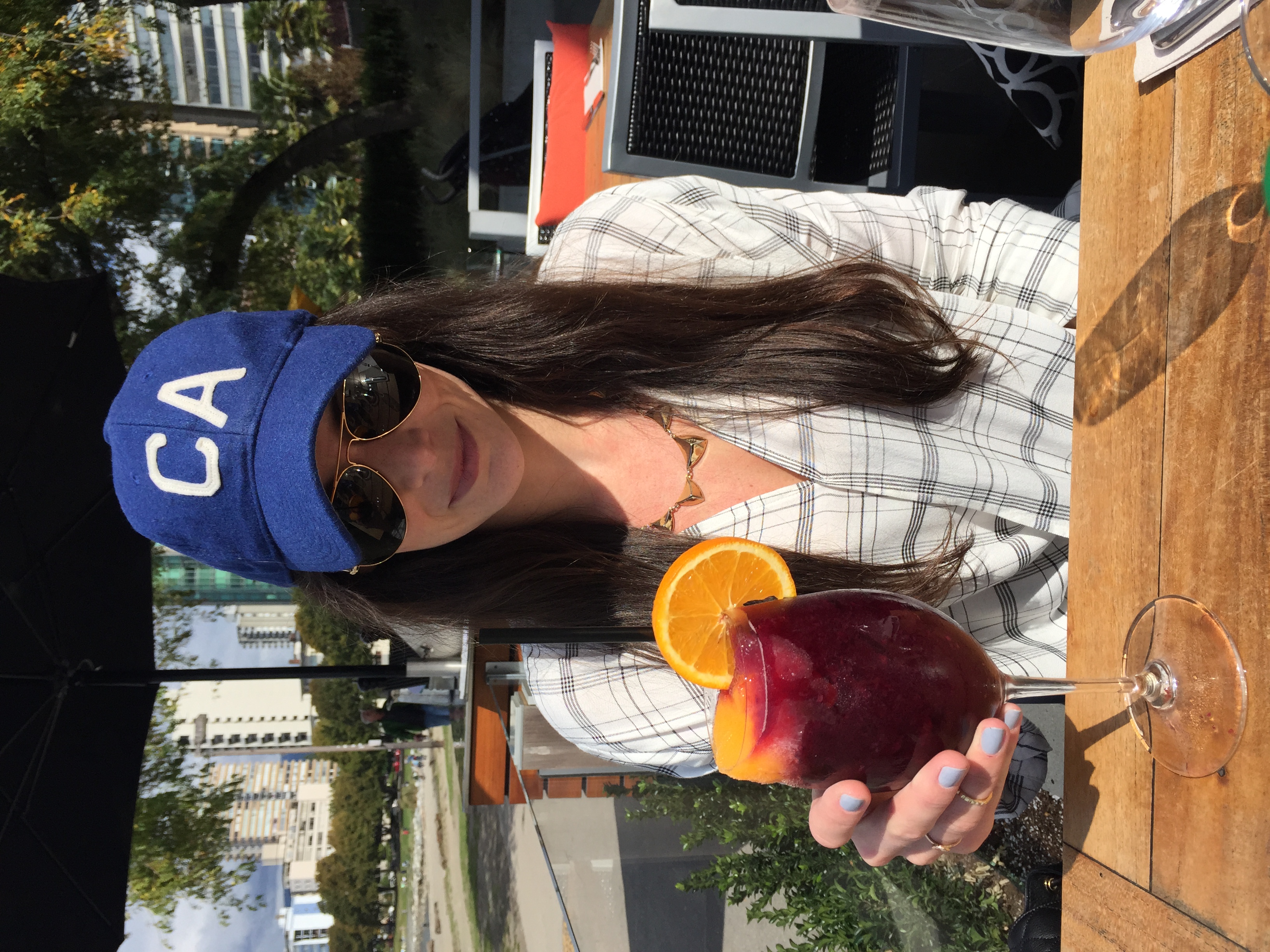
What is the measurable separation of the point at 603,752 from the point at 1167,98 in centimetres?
154

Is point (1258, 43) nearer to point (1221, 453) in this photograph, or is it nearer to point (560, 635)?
point (1221, 453)

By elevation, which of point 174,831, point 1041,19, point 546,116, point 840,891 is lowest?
point 174,831

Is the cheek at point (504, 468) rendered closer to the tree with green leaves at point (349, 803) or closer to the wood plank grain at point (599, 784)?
the wood plank grain at point (599, 784)

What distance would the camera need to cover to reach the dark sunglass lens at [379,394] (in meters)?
1.50

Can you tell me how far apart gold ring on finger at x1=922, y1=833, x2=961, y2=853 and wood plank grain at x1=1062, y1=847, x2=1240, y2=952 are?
12cm

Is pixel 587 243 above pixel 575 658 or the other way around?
above

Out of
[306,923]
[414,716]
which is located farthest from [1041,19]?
[306,923]

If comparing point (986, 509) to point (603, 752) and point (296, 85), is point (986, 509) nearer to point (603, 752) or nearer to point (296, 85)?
point (603, 752)

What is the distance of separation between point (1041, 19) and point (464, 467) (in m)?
1.15

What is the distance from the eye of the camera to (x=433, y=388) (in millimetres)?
1586

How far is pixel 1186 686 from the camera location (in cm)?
80

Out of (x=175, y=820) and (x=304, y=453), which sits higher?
(x=304, y=453)

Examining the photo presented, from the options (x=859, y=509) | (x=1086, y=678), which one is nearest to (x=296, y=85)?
(x=859, y=509)

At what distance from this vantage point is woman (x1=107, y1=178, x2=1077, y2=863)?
1492 millimetres
